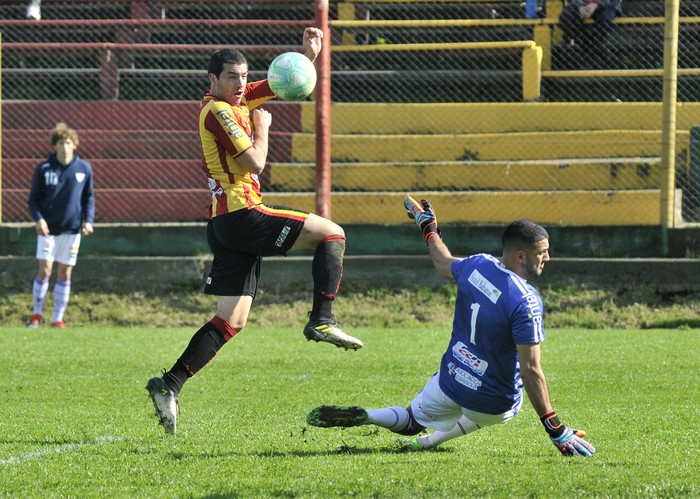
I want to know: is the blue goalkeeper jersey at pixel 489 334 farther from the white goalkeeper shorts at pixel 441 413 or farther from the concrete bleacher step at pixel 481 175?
the concrete bleacher step at pixel 481 175

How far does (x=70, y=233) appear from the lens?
1223 centimetres

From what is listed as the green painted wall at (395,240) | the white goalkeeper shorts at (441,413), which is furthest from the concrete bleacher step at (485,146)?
the white goalkeeper shorts at (441,413)

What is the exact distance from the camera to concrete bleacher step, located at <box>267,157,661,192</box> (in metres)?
13.3

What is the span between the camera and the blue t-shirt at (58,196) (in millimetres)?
12180

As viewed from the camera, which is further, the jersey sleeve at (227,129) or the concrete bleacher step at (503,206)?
the concrete bleacher step at (503,206)

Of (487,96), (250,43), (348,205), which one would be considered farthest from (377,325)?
(250,43)

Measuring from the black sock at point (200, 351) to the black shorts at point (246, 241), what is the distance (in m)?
0.20

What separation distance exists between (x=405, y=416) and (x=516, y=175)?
26.9ft

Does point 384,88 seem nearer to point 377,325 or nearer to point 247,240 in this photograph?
point 377,325

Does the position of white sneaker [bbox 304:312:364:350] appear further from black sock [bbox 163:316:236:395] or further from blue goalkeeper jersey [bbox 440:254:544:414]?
blue goalkeeper jersey [bbox 440:254:544:414]

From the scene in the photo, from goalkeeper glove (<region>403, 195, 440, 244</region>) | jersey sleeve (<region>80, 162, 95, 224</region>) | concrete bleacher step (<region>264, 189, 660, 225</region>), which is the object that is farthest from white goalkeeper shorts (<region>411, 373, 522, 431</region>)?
concrete bleacher step (<region>264, 189, 660, 225</region>)

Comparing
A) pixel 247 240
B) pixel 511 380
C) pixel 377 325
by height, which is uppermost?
pixel 247 240

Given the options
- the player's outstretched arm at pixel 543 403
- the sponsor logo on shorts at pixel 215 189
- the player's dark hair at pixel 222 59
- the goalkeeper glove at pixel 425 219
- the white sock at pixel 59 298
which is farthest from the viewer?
the white sock at pixel 59 298

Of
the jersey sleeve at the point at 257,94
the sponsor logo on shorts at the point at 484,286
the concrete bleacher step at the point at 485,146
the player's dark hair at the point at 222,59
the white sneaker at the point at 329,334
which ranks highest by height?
the player's dark hair at the point at 222,59
